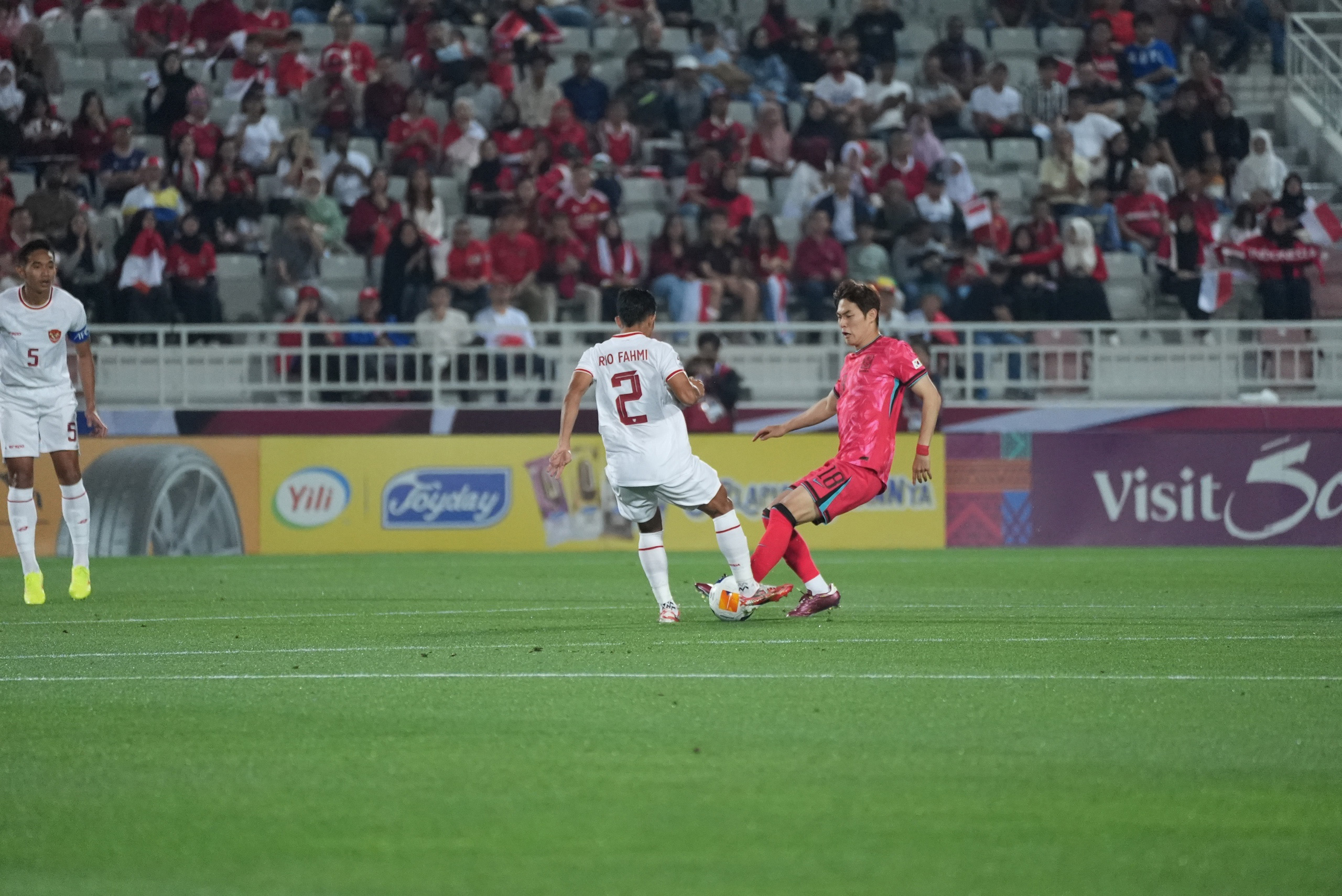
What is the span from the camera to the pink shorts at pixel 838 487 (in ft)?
33.1

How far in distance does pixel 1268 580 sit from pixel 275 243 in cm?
1143

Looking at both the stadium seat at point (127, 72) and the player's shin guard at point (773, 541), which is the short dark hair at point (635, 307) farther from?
the stadium seat at point (127, 72)

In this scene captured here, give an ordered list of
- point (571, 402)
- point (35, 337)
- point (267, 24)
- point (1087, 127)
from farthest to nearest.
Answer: point (267, 24) < point (1087, 127) < point (35, 337) < point (571, 402)

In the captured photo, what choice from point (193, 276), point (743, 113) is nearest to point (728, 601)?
point (193, 276)

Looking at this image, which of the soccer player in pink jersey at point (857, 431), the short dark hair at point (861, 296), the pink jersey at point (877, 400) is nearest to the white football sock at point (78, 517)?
the soccer player in pink jersey at point (857, 431)

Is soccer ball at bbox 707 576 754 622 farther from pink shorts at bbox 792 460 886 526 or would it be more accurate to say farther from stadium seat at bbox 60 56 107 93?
stadium seat at bbox 60 56 107 93

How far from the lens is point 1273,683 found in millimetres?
7164

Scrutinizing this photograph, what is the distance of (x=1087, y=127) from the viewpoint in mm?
22141

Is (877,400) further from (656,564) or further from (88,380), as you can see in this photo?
(88,380)

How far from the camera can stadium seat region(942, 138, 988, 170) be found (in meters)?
22.1

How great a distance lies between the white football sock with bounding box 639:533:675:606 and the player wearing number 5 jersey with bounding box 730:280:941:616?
1.85ft

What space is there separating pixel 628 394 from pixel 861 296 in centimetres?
155

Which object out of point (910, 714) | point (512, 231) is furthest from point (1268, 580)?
point (512, 231)

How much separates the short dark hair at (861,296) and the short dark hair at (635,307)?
1.22m
